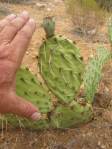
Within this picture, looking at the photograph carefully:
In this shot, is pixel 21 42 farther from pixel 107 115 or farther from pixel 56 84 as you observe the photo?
pixel 107 115

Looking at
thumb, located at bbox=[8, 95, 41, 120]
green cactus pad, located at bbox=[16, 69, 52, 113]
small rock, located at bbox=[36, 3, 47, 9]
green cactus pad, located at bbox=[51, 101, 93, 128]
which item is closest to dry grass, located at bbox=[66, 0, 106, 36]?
small rock, located at bbox=[36, 3, 47, 9]

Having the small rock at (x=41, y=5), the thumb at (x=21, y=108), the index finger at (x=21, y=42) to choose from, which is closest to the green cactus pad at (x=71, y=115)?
the thumb at (x=21, y=108)

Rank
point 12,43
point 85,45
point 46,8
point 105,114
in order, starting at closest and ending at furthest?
1. point 12,43
2. point 105,114
3. point 85,45
4. point 46,8

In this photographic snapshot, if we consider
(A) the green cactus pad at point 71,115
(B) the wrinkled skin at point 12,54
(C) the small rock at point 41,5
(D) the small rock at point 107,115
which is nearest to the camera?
(B) the wrinkled skin at point 12,54

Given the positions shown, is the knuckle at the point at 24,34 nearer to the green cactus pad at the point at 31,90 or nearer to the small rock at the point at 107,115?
the green cactus pad at the point at 31,90

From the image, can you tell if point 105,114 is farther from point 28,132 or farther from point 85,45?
point 85,45

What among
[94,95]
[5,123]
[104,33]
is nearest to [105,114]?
[94,95]

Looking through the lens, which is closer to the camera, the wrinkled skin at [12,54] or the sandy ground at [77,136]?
the wrinkled skin at [12,54]
